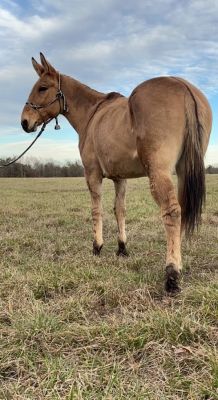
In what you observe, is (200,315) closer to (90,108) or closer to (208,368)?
(208,368)

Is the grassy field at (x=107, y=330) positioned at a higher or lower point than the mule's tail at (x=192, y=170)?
lower

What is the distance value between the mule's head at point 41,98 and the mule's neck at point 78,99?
0.82 feet

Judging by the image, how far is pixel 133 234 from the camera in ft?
29.7

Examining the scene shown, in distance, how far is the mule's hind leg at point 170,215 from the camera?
4.59 meters

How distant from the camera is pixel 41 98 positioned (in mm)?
7547

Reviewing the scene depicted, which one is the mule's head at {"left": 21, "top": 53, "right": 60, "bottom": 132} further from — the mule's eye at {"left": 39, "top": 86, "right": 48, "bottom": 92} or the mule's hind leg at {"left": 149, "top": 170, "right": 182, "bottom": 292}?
the mule's hind leg at {"left": 149, "top": 170, "right": 182, "bottom": 292}

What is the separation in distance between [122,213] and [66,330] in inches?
170

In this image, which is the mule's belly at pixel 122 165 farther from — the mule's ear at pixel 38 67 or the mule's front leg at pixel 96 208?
the mule's ear at pixel 38 67

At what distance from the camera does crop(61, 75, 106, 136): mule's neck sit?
7.80 meters

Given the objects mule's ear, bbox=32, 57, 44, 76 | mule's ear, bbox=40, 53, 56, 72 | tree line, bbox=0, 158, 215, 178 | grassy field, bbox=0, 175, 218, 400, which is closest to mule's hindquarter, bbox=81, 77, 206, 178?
grassy field, bbox=0, 175, 218, 400

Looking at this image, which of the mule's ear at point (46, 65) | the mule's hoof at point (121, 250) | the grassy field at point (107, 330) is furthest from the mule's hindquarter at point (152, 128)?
the mule's ear at point (46, 65)

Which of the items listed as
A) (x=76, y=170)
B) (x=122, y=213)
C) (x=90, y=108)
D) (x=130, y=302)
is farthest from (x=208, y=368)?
(x=76, y=170)

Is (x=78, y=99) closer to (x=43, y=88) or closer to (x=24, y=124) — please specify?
(x=43, y=88)

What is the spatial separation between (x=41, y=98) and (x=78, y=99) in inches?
29.4
